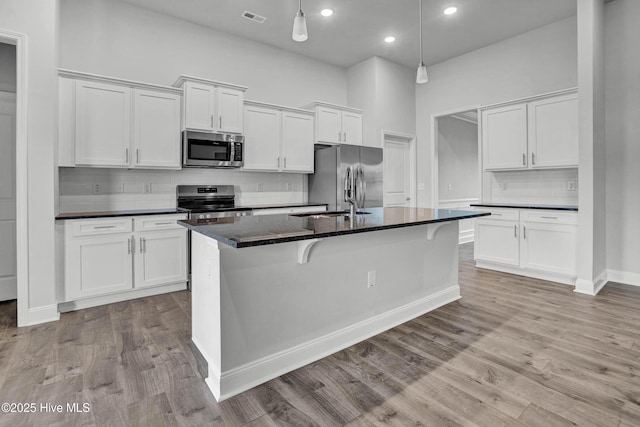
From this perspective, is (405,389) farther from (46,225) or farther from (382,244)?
(46,225)

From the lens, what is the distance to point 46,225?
9.37 ft

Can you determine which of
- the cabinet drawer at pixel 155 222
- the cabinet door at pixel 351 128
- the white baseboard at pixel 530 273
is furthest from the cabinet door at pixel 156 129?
the white baseboard at pixel 530 273

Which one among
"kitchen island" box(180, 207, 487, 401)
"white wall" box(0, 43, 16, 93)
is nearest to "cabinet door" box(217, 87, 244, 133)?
"white wall" box(0, 43, 16, 93)

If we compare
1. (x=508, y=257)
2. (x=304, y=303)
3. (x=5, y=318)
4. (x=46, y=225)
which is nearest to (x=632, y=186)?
(x=508, y=257)

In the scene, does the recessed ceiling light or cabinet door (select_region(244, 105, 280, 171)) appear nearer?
the recessed ceiling light

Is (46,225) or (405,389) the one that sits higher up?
(46,225)

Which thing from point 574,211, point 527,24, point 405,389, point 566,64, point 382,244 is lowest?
point 405,389

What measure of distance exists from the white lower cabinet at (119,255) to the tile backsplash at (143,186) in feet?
2.13

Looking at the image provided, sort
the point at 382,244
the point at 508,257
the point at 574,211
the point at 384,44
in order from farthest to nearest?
the point at 384,44 < the point at 508,257 < the point at 574,211 < the point at 382,244

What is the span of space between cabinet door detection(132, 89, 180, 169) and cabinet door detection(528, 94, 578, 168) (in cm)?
434

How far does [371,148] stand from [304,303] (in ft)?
11.6

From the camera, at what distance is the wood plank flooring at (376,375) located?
1.63 metres

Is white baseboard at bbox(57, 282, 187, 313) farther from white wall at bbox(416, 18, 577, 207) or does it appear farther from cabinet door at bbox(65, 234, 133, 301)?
white wall at bbox(416, 18, 577, 207)

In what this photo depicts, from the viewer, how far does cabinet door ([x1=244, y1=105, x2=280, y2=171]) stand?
4.43 meters
